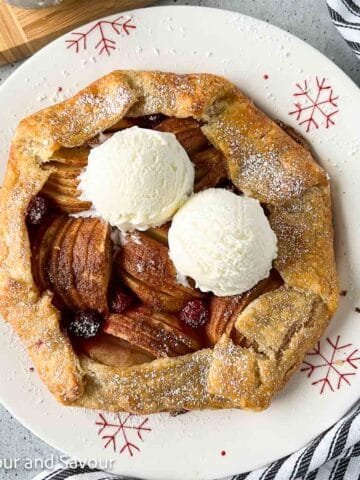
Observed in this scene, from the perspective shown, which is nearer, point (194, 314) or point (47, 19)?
point (194, 314)

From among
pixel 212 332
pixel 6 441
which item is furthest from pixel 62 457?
pixel 212 332

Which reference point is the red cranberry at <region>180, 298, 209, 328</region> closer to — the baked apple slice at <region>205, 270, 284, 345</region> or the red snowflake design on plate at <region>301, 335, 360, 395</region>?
the baked apple slice at <region>205, 270, 284, 345</region>

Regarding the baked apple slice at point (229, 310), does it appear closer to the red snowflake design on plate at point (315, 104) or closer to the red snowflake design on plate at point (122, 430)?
the red snowflake design on plate at point (122, 430)

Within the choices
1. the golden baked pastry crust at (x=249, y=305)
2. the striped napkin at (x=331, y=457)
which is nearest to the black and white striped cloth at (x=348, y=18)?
the striped napkin at (x=331, y=457)

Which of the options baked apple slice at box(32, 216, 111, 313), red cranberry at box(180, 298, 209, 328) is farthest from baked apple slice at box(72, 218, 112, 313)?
red cranberry at box(180, 298, 209, 328)

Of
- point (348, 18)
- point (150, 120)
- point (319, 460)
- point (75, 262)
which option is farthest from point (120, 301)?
point (348, 18)

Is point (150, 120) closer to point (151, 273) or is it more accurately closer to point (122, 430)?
point (151, 273)
